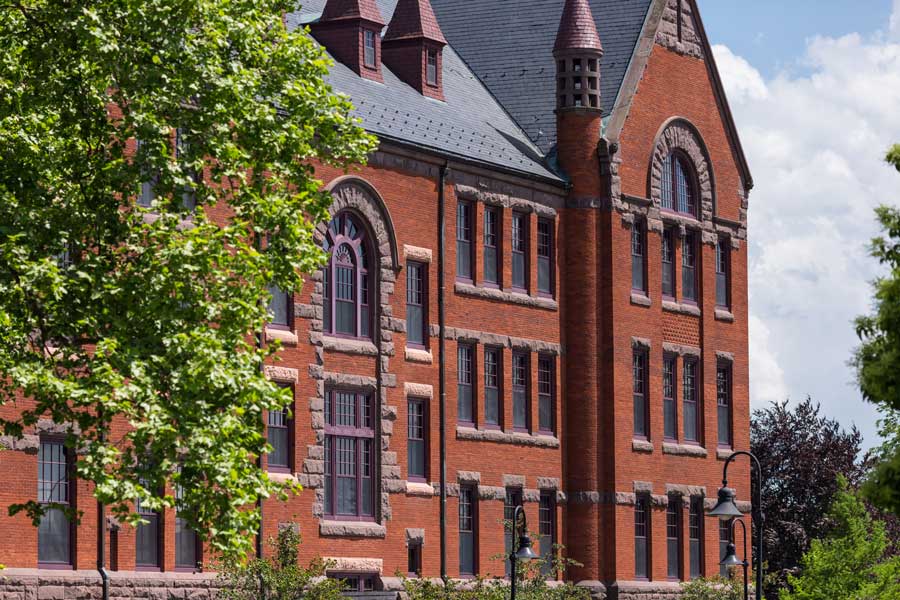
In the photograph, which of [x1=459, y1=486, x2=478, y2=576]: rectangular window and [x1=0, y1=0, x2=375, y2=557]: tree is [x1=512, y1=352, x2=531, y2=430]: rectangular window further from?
[x1=0, y1=0, x2=375, y2=557]: tree

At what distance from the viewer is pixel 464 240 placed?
58656 millimetres

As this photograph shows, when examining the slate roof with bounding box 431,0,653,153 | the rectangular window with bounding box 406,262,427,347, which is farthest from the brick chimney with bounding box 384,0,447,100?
the rectangular window with bounding box 406,262,427,347

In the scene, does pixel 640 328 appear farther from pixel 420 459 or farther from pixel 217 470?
pixel 217 470

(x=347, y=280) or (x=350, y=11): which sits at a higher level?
(x=350, y=11)

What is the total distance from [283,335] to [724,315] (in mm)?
21638

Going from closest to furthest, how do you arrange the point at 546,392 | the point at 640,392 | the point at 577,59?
the point at 546,392 < the point at 577,59 < the point at 640,392

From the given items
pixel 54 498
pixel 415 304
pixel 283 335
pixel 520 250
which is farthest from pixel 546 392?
pixel 54 498

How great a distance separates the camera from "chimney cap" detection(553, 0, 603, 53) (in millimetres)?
63531

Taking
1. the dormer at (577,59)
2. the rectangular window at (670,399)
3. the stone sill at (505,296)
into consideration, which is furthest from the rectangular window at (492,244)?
the rectangular window at (670,399)

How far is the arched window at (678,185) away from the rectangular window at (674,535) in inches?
361

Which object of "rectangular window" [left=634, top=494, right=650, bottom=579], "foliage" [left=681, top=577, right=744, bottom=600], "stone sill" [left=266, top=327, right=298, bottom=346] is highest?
"stone sill" [left=266, top=327, right=298, bottom=346]

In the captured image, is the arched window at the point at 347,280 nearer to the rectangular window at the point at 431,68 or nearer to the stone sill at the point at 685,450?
the rectangular window at the point at 431,68

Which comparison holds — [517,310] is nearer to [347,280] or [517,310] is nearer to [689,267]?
Answer: [347,280]

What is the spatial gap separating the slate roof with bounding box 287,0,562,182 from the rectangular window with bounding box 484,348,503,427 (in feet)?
17.3
